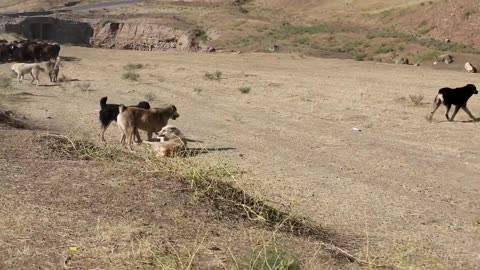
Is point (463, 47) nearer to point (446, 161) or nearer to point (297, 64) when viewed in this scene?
point (297, 64)

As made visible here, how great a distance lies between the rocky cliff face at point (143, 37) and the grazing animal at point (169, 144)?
4122 cm

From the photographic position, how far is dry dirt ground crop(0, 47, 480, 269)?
25.0 feet

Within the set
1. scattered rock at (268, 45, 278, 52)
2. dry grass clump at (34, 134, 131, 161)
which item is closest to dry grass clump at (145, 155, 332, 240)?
dry grass clump at (34, 134, 131, 161)

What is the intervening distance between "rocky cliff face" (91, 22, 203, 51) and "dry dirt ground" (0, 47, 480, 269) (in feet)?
68.5

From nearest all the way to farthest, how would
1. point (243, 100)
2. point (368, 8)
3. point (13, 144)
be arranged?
1. point (13, 144)
2. point (243, 100)
3. point (368, 8)

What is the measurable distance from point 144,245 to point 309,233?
2474 mm

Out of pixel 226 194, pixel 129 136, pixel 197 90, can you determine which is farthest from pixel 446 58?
pixel 226 194

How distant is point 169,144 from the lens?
12.2 m

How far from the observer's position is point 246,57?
44969 millimetres

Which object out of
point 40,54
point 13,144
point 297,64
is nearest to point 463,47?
point 297,64

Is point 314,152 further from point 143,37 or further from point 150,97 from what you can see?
point 143,37

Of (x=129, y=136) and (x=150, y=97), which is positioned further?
(x=150, y=97)

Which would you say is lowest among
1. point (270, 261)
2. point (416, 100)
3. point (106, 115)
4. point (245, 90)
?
point (245, 90)

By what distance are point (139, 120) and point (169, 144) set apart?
1804 mm
